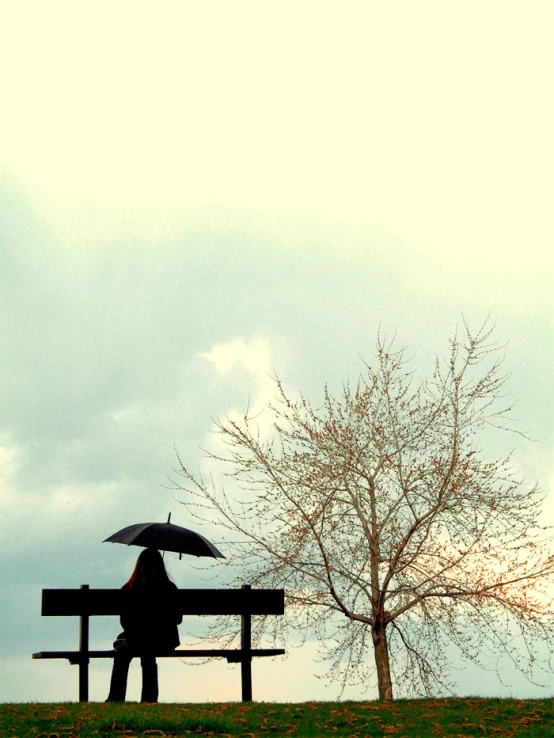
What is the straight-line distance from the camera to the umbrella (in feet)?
37.8

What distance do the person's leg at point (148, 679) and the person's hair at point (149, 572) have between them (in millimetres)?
922

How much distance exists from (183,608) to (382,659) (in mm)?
5085

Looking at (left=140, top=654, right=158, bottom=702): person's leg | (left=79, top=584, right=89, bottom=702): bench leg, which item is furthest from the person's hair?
(left=140, top=654, right=158, bottom=702): person's leg

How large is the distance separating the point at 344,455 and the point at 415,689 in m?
4.36

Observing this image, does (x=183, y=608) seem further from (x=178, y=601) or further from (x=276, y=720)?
(x=276, y=720)

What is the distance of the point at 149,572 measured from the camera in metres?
11.5

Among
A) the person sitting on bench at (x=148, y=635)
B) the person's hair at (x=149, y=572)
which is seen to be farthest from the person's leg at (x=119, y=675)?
the person's hair at (x=149, y=572)

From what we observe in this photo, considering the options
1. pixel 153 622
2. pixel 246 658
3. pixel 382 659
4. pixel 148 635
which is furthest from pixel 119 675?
pixel 382 659

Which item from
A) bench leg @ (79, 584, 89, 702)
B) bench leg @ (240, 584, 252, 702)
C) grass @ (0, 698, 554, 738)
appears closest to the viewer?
grass @ (0, 698, 554, 738)

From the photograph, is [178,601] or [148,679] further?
[178,601]

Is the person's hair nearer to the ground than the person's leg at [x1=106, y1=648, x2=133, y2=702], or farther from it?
farther from it

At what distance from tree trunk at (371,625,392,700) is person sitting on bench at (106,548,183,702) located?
4.98 metres

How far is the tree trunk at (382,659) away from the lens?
15.0 meters

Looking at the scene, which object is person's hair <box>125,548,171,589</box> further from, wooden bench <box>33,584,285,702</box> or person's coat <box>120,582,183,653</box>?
wooden bench <box>33,584,285,702</box>
